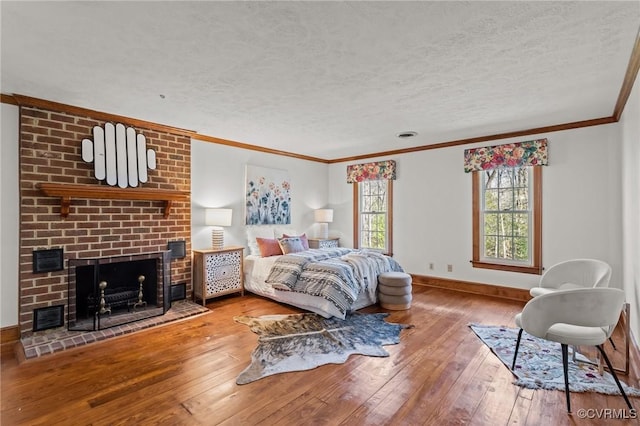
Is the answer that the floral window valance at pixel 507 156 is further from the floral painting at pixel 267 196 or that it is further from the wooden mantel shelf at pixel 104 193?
the wooden mantel shelf at pixel 104 193

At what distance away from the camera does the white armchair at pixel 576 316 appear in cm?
197

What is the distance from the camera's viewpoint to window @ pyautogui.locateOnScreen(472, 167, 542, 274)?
441 centimetres

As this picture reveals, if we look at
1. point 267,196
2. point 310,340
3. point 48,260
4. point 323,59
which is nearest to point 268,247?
point 267,196

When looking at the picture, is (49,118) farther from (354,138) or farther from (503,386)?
(503,386)

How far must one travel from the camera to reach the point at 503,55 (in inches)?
90.7

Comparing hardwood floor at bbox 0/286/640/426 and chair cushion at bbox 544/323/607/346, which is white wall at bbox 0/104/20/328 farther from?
chair cushion at bbox 544/323/607/346

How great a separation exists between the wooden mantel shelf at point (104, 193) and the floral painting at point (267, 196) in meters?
1.31

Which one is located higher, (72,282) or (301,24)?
(301,24)

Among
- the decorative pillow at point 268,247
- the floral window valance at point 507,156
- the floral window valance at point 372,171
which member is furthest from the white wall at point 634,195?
the decorative pillow at point 268,247

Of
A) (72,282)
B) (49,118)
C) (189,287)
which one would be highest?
(49,118)

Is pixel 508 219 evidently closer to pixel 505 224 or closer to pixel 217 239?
pixel 505 224

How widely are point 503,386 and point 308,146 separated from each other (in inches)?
164

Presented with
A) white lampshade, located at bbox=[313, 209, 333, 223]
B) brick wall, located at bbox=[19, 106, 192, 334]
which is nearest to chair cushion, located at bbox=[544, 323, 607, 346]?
brick wall, located at bbox=[19, 106, 192, 334]

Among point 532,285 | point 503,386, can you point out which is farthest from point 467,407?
point 532,285
